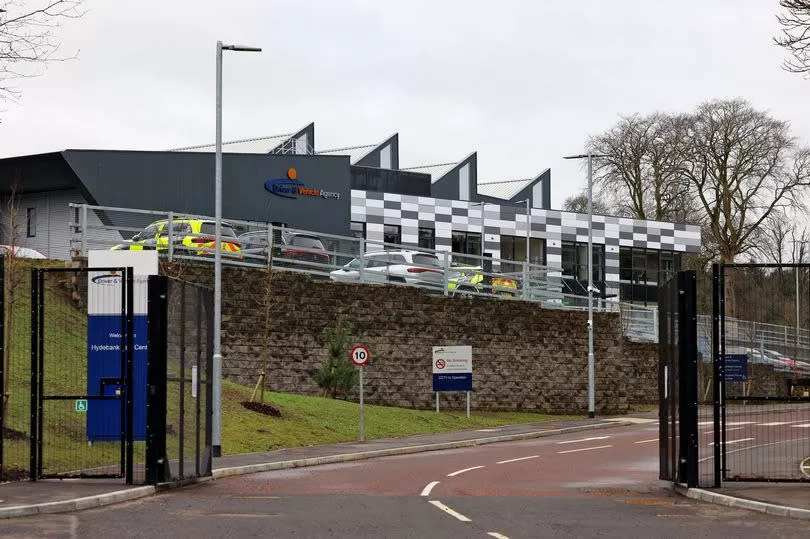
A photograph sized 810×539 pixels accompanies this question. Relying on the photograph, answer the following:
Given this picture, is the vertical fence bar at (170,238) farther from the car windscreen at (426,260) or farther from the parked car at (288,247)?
the car windscreen at (426,260)

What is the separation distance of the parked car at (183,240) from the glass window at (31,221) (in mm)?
9951

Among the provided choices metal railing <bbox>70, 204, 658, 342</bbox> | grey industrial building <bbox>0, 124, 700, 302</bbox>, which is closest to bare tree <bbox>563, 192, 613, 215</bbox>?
grey industrial building <bbox>0, 124, 700, 302</bbox>

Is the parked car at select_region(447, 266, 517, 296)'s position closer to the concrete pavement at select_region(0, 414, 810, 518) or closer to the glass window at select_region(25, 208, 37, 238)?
the glass window at select_region(25, 208, 37, 238)

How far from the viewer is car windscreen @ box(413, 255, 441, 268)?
45688 mm

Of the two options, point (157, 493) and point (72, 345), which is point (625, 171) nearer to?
point (72, 345)

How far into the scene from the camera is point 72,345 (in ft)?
102

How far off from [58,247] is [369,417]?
13978mm

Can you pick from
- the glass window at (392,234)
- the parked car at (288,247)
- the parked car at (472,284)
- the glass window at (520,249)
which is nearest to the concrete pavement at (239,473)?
the parked car at (288,247)

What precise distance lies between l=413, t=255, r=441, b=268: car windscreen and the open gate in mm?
15535

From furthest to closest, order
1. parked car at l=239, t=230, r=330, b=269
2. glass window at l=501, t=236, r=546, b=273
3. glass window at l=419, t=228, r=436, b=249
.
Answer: glass window at l=501, t=236, r=546, b=273 → glass window at l=419, t=228, r=436, b=249 → parked car at l=239, t=230, r=330, b=269

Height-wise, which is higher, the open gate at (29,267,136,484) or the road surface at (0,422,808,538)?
the open gate at (29,267,136,484)

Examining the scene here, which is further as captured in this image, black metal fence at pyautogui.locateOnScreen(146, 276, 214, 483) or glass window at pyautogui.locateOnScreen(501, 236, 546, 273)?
glass window at pyautogui.locateOnScreen(501, 236, 546, 273)

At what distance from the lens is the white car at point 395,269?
1629 inches

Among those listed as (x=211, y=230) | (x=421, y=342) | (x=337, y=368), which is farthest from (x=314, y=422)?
(x=211, y=230)
